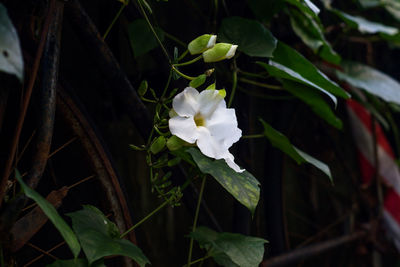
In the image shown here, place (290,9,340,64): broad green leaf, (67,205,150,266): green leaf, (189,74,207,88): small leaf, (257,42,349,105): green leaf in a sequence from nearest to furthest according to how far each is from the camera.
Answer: (67,205,150,266): green leaf
(189,74,207,88): small leaf
(257,42,349,105): green leaf
(290,9,340,64): broad green leaf

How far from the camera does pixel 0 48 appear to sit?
17.5 inches

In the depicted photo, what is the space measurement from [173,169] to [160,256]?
22.6 inches

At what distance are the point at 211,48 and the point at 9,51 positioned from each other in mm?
326

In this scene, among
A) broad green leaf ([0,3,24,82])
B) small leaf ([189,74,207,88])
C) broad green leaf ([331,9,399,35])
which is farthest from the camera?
broad green leaf ([331,9,399,35])

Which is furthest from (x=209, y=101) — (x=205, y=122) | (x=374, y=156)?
(x=374, y=156)

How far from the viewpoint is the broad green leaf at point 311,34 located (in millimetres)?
1156

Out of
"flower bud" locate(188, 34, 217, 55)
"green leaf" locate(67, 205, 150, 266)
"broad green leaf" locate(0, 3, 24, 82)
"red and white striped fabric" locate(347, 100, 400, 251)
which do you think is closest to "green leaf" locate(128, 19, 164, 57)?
"flower bud" locate(188, 34, 217, 55)

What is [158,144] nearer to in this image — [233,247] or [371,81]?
[233,247]

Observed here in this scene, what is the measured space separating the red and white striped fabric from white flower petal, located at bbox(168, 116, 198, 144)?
1265 millimetres

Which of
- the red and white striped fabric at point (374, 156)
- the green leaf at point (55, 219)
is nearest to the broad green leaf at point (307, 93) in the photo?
the green leaf at point (55, 219)

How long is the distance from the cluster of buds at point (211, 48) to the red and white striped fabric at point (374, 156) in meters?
1.22

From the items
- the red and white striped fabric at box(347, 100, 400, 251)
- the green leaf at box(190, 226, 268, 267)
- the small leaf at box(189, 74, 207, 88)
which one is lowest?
the red and white striped fabric at box(347, 100, 400, 251)

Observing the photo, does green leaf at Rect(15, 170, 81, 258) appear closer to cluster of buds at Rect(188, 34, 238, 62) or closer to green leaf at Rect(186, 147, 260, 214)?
green leaf at Rect(186, 147, 260, 214)

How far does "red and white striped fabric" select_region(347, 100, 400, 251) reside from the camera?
1776 millimetres
